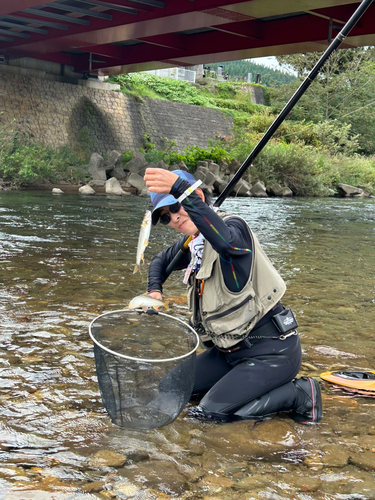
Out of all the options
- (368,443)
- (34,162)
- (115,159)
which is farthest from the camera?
(115,159)

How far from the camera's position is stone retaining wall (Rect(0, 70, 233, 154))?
90.6 feet

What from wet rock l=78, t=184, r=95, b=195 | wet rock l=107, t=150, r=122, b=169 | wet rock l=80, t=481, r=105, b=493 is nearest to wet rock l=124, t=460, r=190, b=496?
wet rock l=80, t=481, r=105, b=493

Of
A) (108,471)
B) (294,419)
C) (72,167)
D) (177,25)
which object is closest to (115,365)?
(108,471)

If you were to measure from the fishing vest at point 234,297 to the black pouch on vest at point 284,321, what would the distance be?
12cm

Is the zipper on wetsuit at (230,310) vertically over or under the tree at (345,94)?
under

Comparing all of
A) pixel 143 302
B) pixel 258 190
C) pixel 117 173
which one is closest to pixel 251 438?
pixel 143 302

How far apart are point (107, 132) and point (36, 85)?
490 cm

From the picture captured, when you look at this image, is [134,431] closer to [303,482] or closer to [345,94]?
[303,482]

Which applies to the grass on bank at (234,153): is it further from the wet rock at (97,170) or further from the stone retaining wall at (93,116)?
the stone retaining wall at (93,116)

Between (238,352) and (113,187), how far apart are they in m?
20.9

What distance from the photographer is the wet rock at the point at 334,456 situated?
9.96 feet

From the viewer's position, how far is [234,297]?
3.38 m

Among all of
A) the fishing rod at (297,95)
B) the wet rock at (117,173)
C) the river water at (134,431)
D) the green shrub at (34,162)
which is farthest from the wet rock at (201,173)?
the fishing rod at (297,95)

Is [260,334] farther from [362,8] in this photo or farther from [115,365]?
[362,8]
